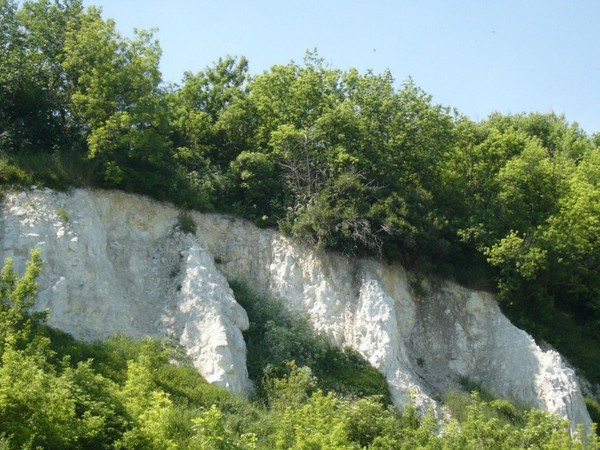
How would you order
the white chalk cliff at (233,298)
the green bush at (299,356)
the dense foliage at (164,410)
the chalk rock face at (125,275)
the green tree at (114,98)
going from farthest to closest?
the green tree at (114,98) < the green bush at (299,356) < the white chalk cliff at (233,298) < the chalk rock face at (125,275) < the dense foliage at (164,410)

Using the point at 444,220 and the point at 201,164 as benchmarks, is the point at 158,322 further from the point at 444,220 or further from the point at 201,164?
the point at 444,220

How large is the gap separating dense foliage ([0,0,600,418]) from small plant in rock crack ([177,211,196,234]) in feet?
2.09

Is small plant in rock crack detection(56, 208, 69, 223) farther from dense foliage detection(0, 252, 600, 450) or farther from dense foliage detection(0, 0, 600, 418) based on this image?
dense foliage detection(0, 252, 600, 450)

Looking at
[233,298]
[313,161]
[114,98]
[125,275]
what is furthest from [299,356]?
[114,98]

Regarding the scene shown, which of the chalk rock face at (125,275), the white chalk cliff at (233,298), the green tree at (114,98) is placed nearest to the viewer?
the chalk rock face at (125,275)

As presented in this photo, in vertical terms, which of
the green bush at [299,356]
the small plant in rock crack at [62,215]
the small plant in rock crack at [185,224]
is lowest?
the green bush at [299,356]

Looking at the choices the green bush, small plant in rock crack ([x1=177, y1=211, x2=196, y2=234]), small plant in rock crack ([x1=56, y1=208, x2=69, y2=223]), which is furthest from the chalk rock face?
the green bush

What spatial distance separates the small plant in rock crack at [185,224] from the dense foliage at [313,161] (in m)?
0.64

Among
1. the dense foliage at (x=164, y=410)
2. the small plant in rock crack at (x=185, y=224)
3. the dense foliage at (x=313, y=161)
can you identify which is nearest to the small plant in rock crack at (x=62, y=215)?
the dense foliage at (x=313, y=161)

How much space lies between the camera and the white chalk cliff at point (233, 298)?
2298 cm

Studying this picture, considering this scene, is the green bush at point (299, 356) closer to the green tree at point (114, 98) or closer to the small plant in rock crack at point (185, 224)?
the small plant in rock crack at point (185, 224)

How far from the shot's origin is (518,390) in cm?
2694

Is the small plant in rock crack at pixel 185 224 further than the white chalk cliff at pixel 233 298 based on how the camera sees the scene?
Yes

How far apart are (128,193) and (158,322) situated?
453 cm
